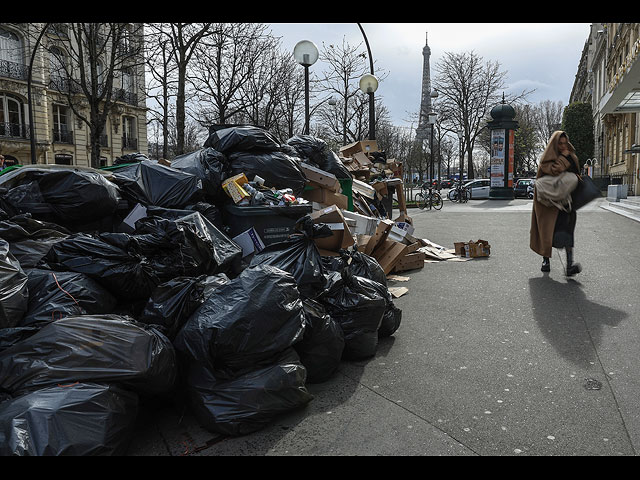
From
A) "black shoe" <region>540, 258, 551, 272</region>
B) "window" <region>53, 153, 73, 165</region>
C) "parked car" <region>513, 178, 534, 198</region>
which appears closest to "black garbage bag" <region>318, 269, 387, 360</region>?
"black shoe" <region>540, 258, 551, 272</region>

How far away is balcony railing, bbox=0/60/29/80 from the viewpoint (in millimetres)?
29875

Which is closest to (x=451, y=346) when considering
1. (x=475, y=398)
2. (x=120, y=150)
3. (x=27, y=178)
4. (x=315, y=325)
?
(x=475, y=398)

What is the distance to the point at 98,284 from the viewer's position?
2953mm

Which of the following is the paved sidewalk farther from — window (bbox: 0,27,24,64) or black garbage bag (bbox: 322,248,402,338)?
window (bbox: 0,27,24,64)

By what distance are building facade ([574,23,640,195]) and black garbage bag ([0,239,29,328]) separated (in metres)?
14.0

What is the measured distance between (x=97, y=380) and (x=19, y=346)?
0.44 meters

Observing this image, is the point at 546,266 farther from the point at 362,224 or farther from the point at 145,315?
the point at 145,315

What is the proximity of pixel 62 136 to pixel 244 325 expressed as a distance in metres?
36.6

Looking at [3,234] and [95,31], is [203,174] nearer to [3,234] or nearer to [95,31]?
[3,234]

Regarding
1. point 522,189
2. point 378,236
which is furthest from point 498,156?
point 378,236

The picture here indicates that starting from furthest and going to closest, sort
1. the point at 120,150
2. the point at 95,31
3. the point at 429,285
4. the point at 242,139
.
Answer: the point at 120,150 → the point at 95,31 → the point at 429,285 → the point at 242,139

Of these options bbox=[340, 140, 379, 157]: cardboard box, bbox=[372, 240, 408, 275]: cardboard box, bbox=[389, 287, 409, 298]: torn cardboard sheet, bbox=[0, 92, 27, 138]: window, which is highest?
bbox=[0, 92, 27, 138]: window

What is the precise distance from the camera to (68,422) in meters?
2.00

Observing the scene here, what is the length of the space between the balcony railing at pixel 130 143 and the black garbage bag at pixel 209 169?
37.3 metres
